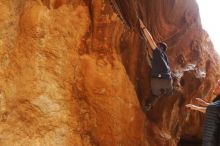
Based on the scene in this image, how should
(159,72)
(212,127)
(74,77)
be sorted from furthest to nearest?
(159,72), (74,77), (212,127)

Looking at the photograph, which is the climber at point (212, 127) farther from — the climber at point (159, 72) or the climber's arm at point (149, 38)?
the climber's arm at point (149, 38)

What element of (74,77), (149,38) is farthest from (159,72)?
(74,77)

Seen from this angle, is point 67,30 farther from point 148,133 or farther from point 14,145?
point 148,133

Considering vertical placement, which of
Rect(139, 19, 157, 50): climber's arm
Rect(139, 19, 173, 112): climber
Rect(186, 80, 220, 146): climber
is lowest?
Rect(186, 80, 220, 146): climber

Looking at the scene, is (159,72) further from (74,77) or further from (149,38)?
(74,77)

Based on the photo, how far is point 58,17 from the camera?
Result: 3982 millimetres

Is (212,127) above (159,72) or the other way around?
the other way around

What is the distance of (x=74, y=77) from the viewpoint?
13.3 feet

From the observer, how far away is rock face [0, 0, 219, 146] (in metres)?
3.56

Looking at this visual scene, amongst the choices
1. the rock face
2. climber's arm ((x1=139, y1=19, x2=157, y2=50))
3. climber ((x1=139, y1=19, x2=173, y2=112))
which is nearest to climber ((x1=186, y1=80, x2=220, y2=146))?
climber ((x1=139, y1=19, x2=173, y2=112))

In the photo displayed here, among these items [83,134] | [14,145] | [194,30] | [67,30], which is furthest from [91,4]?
[194,30]

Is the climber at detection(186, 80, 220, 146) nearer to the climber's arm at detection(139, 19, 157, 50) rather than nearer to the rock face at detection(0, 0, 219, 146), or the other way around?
the rock face at detection(0, 0, 219, 146)

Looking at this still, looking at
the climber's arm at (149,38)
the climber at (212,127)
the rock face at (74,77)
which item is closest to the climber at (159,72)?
the climber's arm at (149,38)

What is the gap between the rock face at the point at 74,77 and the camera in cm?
356
